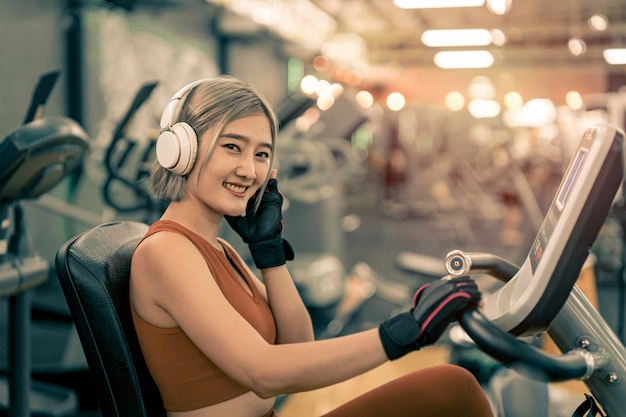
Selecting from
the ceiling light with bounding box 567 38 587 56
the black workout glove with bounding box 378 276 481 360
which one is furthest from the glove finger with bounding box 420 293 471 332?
the ceiling light with bounding box 567 38 587 56

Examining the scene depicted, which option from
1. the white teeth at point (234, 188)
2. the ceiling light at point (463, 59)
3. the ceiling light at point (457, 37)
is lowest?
the white teeth at point (234, 188)

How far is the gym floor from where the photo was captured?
3.33m

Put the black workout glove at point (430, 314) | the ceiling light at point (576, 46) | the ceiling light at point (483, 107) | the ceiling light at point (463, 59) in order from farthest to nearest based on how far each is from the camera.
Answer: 1. the ceiling light at point (483, 107)
2. the ceiling light at point (463, 59)
3. the ceiling light at point (576, 46)
4. the black workout glove at point (430, 314)

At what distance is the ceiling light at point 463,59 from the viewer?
15.0m

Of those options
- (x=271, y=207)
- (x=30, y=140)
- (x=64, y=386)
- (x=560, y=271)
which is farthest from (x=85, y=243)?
(x=64, y=386)

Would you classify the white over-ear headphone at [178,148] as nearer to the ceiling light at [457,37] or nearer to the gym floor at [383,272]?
the gym floor at [383,272]

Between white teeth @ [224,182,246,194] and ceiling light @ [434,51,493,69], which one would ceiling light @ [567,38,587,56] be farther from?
white teeth @ [224,182,246,194]

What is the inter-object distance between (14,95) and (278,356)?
12.7 ft

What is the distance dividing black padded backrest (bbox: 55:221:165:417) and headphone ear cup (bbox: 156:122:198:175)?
0.67 feet

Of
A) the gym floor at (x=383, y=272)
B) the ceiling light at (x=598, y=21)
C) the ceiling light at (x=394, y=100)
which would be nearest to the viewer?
the gym floor at (x=383, y=272)

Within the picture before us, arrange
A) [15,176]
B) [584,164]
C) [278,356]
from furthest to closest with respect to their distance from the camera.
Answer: [15,176] < [278,356] < [584,164]

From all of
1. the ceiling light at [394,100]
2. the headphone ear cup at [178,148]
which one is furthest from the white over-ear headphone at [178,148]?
the ceiling light at [394,100]

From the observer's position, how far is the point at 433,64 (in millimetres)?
16844

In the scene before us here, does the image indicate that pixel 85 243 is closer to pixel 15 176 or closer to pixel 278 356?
pixel 278 356
